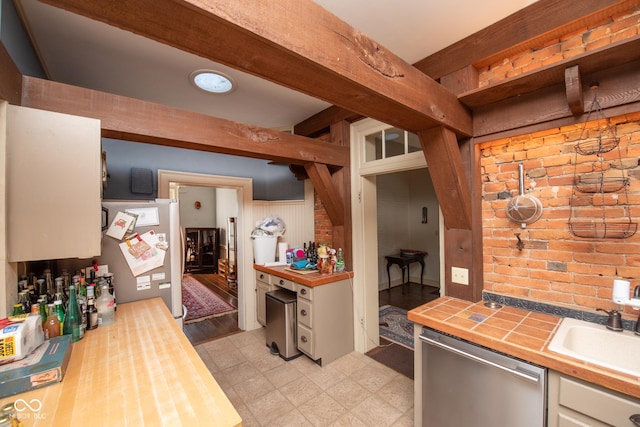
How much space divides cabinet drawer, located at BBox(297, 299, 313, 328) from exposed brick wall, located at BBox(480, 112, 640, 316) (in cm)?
152

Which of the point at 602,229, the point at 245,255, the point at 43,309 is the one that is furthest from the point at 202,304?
the point at 602,229

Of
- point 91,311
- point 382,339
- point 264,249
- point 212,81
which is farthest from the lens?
point 264,249

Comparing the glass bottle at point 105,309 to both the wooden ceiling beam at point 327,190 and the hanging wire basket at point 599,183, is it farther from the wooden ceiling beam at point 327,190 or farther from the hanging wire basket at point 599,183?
the hanging wire basket at point 599,183

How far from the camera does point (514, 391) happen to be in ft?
4.04

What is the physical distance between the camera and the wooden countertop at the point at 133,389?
827 mm

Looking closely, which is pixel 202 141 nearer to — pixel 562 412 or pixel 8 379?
pixel 8 379

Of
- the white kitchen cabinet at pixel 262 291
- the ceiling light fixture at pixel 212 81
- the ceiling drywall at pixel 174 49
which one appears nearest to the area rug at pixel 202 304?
the white kitchen cabinet at pixel 262 291

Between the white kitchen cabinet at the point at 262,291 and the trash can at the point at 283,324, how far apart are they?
10.0 inches

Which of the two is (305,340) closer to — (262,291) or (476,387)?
(262,291)

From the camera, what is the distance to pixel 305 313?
102 inches

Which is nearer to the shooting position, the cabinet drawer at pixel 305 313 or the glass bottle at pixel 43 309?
the glass bottle at pixel 43 309

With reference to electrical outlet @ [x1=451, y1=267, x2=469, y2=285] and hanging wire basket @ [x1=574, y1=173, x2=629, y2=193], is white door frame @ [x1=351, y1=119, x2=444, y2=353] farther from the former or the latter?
hanging wire basket @ [x1=574, y1=173, x2=629, y2=193]

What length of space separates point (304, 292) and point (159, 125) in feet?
6.09

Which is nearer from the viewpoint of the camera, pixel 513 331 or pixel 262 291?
pixel 513 331
